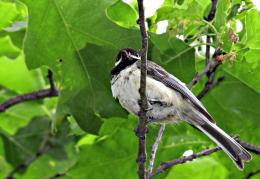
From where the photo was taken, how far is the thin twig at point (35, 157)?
759 centimetres

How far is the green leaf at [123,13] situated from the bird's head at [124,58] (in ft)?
0.76

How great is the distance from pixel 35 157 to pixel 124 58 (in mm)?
2367

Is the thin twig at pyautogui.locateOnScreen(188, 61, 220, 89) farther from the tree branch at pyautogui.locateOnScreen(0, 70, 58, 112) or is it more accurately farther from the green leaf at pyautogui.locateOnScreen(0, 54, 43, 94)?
the green leaf at pyautogui.locateOnScreen(0, 54, 43, 94)

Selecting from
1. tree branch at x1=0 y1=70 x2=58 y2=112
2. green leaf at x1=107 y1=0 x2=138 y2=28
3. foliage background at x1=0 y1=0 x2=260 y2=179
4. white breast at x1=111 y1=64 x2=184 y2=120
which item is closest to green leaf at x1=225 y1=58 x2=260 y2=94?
foliage background at x1=0 y1=0 x2=260 y2=179

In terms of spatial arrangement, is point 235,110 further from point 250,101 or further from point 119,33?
point 119,33

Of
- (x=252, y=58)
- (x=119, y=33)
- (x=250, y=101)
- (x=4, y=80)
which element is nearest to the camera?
(x=252, y=58)

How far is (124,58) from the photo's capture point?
5848 millimetres

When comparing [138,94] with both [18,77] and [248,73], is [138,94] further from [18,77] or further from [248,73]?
[18,77]

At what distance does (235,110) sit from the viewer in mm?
6285

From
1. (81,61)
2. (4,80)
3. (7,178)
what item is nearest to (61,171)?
(7,178)

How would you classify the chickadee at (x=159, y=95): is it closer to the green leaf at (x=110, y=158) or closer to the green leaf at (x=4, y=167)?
the green leaf at (x=110, y=158)

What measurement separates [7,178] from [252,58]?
3501 mm

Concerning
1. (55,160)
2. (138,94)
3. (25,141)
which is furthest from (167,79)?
(25,141)

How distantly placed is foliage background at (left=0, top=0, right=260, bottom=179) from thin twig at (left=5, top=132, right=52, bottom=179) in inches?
50.1
